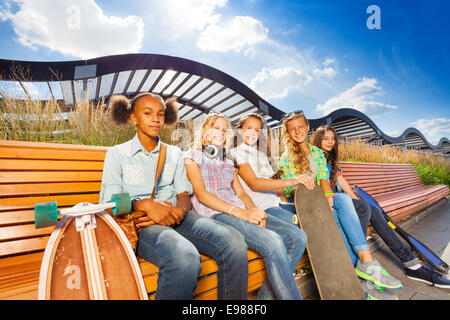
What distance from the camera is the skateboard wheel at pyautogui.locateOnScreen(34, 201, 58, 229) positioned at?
1.12 meters

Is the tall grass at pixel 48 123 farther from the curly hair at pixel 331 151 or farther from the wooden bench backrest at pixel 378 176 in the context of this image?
the wooden bench backrest at pixel 378 176

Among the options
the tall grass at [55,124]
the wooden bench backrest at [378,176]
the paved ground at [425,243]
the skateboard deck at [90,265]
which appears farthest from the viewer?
the wooden bench backrest at [378,176]

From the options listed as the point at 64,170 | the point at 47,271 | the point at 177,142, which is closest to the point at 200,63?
the point at 177,142

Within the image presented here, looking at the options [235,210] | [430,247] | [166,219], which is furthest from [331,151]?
[166,219]

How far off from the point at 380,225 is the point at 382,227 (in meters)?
0.03

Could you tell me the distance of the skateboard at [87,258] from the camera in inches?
43.8

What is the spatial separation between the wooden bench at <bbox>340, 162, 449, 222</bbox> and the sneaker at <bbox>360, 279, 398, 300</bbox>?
1619 millimetres

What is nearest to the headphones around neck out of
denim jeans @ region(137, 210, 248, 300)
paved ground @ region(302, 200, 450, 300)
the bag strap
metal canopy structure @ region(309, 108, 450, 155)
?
the bag strap

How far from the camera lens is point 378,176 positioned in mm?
5098

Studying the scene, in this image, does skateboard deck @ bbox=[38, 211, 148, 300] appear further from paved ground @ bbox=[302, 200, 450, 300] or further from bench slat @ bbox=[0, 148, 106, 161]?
paved ground @ bbox=[302, 200, 450, 300]

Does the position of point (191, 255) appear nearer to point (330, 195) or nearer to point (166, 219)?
point (166, 219)

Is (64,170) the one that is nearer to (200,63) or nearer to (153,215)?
(153,215)

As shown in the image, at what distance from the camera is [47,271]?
1.11 m

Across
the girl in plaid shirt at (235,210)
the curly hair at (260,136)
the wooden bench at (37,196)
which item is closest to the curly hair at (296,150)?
the curly hair at (260,136)
